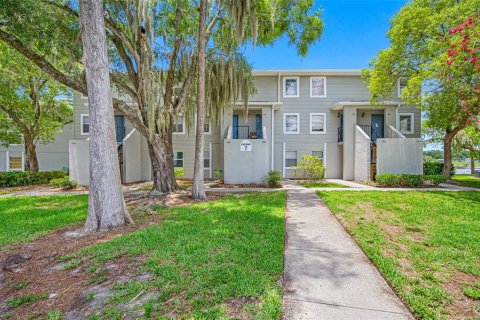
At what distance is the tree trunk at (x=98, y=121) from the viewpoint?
488 centimetres

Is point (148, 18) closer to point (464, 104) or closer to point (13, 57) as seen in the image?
point (13, 57)

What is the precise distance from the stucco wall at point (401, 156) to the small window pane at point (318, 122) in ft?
14.0

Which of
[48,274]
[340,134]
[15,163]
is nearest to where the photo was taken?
[48,274]

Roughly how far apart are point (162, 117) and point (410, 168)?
1257 cm

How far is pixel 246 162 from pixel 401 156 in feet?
26.8

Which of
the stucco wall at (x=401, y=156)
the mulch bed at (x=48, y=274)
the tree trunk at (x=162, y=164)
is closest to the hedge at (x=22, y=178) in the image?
the tree trunk at (x=162, y=164)

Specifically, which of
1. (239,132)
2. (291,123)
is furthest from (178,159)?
(291,123)

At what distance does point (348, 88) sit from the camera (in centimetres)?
1581

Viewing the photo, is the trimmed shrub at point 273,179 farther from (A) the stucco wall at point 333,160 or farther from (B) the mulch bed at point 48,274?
(B) the mulch bed at point 48,274

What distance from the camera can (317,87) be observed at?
1606 cm

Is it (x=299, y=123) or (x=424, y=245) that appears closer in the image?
(x=424, y=245)

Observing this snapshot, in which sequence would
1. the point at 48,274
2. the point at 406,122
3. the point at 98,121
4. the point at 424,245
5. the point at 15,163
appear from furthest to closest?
the point at 15,163 → the point at 406,122 → the point at 98,121 → the point at 424,245 → the point at 48,274

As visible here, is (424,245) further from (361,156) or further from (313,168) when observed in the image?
(361,156)

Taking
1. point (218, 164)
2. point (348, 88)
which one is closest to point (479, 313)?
point (218, 164)
